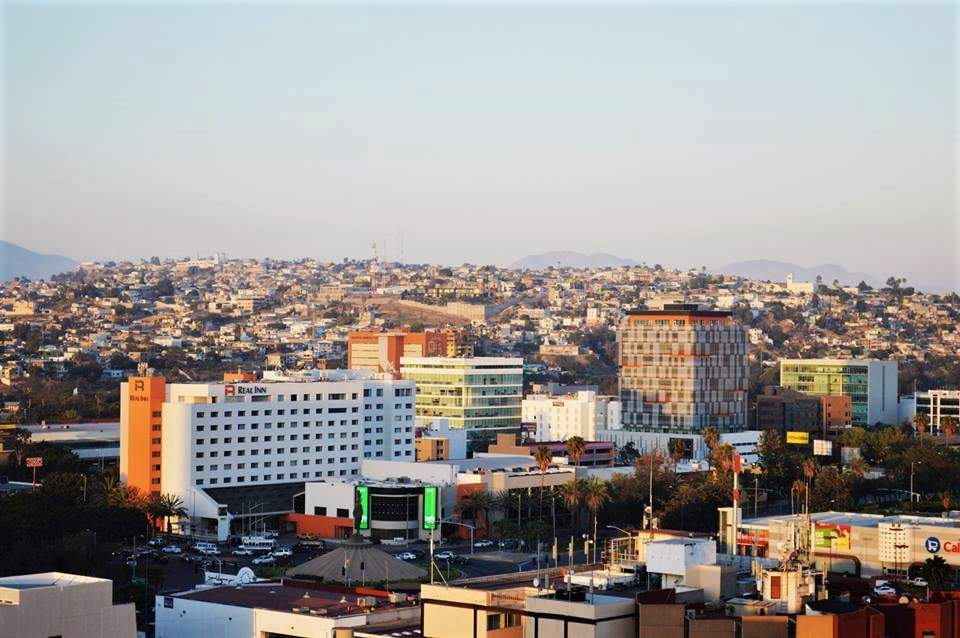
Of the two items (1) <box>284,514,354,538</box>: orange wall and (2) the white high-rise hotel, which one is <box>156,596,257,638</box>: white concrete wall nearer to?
(2) the white high-rise hotel

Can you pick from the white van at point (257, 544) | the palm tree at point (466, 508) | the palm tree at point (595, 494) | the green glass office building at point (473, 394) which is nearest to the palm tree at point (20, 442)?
the white van at point (257, 544)

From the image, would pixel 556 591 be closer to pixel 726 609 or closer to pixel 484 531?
pixel 726 609

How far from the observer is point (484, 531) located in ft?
312

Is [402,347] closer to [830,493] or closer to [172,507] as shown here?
[830,493]

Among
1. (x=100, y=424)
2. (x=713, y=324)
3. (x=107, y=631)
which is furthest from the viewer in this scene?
(x=713, y=324)

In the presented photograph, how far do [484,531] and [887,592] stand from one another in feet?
156

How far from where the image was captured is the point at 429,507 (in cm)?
9338

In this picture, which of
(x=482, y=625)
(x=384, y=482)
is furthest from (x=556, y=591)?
(x=384, y=482)

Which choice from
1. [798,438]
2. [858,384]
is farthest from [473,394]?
[858,384]

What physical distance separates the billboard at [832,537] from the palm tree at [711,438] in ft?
164

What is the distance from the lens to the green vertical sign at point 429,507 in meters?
93.3

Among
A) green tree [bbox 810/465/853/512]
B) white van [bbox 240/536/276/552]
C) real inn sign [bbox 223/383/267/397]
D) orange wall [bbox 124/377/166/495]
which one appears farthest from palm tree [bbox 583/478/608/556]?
orange wall [bbox 124/377/166/495]

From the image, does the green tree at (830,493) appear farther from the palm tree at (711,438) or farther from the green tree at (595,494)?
the palm tree at (711,438)

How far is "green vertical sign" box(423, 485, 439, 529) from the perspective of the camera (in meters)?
93.3
